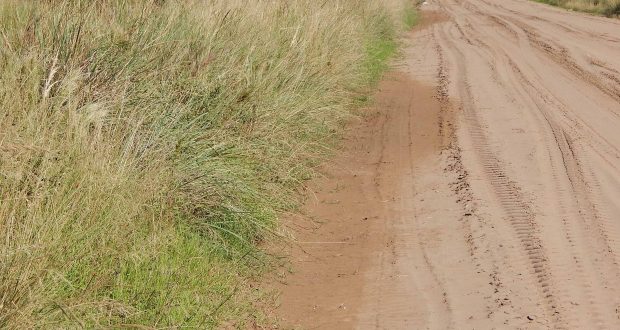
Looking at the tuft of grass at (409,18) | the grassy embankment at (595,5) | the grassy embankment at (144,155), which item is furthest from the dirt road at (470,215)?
the grassy embankment at (595,5)

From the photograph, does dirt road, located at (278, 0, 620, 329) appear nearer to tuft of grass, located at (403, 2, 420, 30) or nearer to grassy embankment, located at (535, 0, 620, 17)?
tuft of grass, located at (403, 2, 420, 30)

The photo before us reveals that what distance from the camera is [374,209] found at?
6.63m

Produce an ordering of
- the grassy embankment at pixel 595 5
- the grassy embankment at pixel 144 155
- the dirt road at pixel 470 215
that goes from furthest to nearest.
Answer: the grassy embankment at pixel 595 5, the dirt road at pixel 470 215, the grassy embankment at pixel 144 155

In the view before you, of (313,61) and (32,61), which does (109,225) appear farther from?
(313,61)

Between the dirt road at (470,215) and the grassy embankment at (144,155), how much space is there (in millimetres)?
477

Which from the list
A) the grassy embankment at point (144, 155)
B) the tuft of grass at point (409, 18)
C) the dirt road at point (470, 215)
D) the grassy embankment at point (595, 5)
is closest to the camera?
the grassy embankment at point (144, 155)

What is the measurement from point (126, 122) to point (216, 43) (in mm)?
2247

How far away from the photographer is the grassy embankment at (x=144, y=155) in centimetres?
380

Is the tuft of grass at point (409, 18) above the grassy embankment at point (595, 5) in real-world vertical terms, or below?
below

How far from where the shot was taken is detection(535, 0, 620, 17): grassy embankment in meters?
23.9

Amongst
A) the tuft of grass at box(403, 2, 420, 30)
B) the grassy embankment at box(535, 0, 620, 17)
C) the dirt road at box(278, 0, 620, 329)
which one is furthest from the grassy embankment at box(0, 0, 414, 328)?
the grassy embankment at box(535, 0, 620, 17)

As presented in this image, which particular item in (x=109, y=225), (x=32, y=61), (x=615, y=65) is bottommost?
(x=615, y=65)

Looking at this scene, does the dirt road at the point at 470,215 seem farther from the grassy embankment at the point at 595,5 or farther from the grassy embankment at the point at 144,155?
the grassy embankment at the point at 595,5

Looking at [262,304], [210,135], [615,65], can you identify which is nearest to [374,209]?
[210,135]
